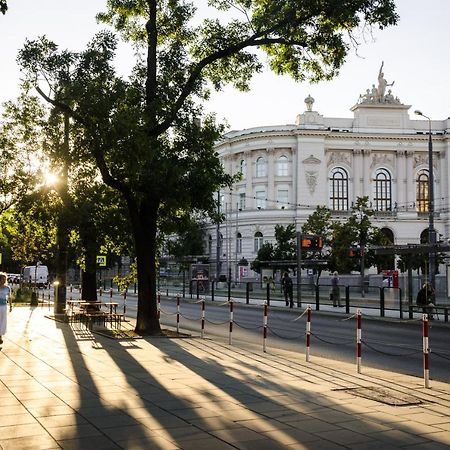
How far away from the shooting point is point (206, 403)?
7883 millimetres

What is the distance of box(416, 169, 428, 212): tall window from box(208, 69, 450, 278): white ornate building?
0.13 m

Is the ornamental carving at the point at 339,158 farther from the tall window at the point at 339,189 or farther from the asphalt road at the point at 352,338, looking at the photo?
the asphalt road at the point at 352,338

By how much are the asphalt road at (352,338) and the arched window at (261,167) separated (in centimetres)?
5668

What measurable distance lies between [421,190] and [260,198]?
71.1 ft

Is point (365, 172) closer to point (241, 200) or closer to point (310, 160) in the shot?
point (310, 160)

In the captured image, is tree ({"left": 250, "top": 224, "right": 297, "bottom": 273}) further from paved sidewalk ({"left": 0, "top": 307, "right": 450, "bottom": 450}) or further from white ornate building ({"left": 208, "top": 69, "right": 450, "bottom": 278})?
paved sidewalk ({"left": 0, "top": 307, "right": 450, "bottom": 450})

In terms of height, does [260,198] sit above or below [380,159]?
below

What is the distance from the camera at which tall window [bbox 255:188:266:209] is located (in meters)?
83.3

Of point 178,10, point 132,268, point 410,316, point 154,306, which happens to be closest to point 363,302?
point 410,316

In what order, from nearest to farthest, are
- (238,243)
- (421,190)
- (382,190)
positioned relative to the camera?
1. (238,243)
2. (382,190)
3. (421,190)

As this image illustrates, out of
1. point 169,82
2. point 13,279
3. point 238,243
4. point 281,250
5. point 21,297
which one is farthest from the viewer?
point 13,279

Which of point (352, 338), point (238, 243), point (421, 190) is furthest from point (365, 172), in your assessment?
point (352, 338)

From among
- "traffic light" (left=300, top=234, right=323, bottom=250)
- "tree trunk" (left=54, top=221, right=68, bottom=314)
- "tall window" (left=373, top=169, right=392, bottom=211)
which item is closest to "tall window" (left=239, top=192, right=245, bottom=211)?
"tall window" (left=373, top=169, right=392, bottom=211)

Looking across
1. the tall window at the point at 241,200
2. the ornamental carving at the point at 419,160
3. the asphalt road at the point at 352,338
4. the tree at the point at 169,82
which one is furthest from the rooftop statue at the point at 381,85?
the tree at the point at 169,82
